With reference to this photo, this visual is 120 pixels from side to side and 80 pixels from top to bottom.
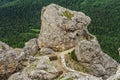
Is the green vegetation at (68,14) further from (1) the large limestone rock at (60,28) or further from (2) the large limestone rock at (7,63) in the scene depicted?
(2) the large limestone rock at (7,63)

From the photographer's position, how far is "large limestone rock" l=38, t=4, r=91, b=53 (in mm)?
78438

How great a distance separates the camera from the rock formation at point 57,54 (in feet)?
193

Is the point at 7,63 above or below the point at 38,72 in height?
above

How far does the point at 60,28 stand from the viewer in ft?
260

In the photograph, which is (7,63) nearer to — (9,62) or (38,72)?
(9,62)

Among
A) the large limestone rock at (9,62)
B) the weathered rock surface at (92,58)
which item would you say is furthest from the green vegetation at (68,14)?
the large limestone rock at (9,62)

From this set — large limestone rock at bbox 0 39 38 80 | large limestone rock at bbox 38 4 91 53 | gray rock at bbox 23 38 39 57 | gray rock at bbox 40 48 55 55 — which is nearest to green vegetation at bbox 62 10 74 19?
large limestone rock at bbox 38 4 91 53

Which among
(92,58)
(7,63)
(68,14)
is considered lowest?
(92,58)

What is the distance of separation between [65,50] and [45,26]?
789 centimetres

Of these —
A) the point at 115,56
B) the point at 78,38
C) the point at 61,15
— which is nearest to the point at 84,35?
the point at 78,38

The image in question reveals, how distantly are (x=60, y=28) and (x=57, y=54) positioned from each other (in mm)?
6538

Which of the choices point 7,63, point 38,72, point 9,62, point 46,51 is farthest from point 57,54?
point 38,72

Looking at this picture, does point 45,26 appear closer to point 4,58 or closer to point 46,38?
point 46,38

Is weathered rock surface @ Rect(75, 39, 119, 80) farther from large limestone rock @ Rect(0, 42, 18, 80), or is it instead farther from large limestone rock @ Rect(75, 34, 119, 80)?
large limestone rock @ Rect(0, 42, 18, 80)
